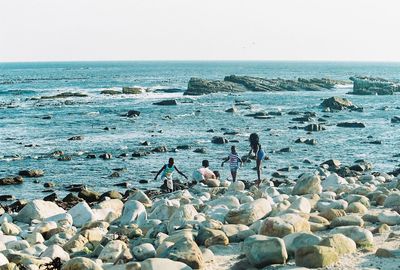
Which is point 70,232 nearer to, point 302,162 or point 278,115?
point 302,162

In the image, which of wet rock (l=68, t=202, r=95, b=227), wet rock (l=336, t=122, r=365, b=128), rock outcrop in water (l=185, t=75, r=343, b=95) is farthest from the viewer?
rock outcrop in water (l=185, t=75, r=343, b=95)

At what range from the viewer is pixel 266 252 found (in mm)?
9625

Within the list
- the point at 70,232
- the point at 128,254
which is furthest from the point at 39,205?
the point at 128,254

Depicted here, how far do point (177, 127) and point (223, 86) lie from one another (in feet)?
151

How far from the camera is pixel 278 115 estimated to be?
58.5m

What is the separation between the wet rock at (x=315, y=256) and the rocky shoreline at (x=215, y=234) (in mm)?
16

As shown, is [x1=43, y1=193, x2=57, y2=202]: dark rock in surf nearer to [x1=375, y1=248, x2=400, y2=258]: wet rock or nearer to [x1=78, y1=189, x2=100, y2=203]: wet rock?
[x1=78, y1=189, x2=100, y2=203]: wet rock

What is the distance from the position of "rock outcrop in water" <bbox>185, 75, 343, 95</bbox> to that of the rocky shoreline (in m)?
72.6

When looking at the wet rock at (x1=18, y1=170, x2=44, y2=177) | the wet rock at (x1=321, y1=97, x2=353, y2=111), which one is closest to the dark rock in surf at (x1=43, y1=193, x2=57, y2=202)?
the wet rock at (x1=18, y1=170, x2=44, y2=177)

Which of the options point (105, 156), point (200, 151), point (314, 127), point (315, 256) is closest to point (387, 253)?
point (315, 256)

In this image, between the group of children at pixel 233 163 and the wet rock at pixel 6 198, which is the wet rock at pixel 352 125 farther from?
the wet rock at pixel 6 198

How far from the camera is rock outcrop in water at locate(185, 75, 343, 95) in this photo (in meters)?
90.8

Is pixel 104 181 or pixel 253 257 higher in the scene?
pixel 253 257

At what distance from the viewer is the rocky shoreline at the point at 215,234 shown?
381 inches
